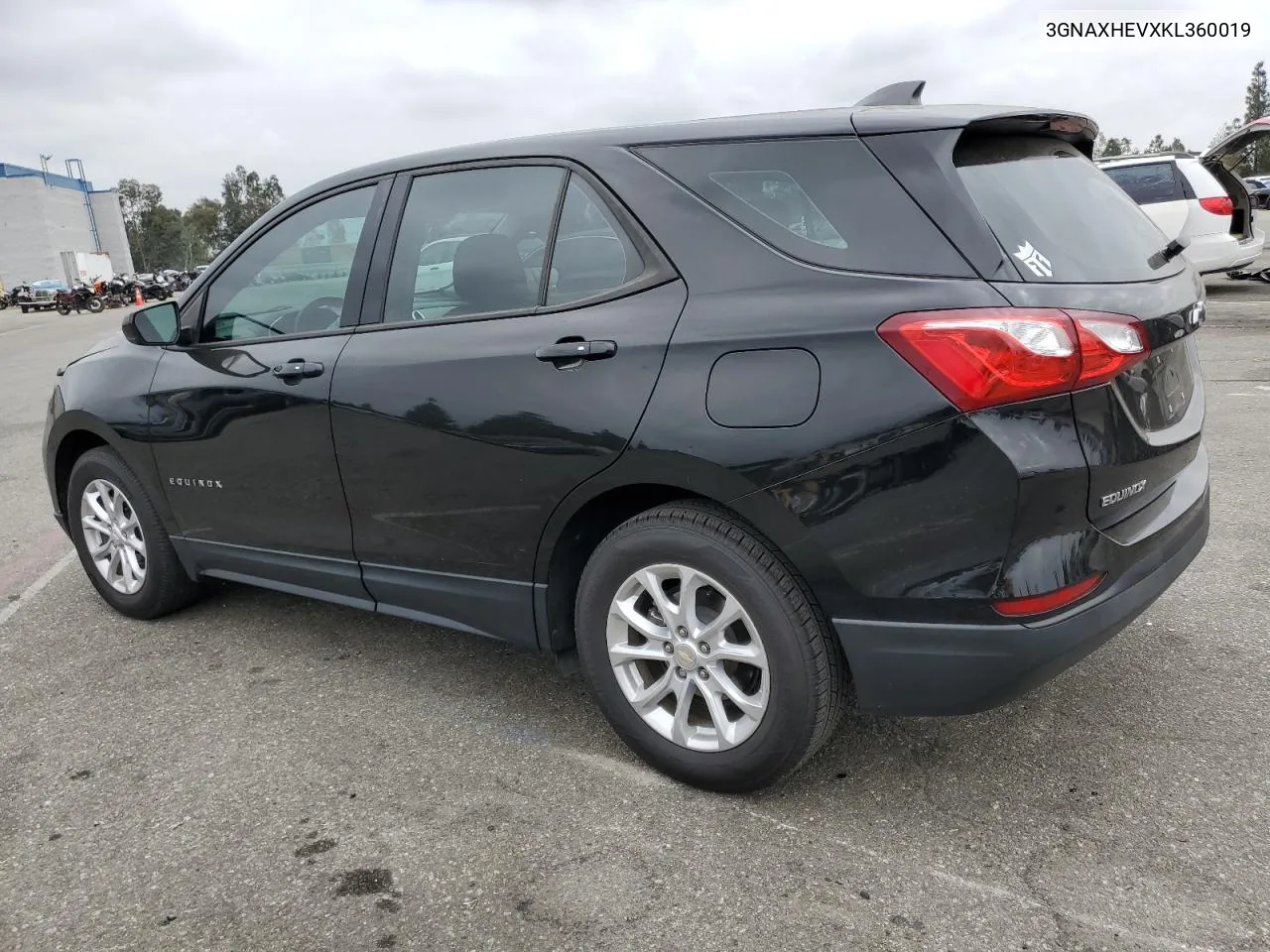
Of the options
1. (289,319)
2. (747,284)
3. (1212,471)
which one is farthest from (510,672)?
(1212,471)

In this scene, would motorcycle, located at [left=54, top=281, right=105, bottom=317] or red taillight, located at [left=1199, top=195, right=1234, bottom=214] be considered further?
motorcycle, located at [left=54, top=281, right=105, bottom=317]

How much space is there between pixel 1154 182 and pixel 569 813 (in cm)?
1239

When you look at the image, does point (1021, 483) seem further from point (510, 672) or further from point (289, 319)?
point (289, 319)

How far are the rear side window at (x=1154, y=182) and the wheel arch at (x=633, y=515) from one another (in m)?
11.6

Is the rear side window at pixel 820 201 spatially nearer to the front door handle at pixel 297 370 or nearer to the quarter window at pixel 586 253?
the quarter window at pixel 586 253

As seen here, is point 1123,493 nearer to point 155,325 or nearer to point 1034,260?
point 1034,260

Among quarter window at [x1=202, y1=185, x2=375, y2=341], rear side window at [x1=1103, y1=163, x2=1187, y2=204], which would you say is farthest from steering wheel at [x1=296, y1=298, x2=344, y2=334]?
rear side window at [x1=1103, y1=163, x2=1187, y2=204]

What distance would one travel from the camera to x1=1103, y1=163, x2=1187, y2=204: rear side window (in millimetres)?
12250

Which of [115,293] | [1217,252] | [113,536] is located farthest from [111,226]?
[113,536]

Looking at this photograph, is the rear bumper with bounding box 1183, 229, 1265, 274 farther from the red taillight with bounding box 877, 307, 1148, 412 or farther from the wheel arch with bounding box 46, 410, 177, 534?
the wheel arch with bounding box 46, 410, 177, 534

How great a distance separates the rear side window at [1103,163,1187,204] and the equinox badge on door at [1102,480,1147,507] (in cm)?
1131

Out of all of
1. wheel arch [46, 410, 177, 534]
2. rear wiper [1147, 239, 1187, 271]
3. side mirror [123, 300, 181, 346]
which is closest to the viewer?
rear wiper [1147, 239, 1187, 271]

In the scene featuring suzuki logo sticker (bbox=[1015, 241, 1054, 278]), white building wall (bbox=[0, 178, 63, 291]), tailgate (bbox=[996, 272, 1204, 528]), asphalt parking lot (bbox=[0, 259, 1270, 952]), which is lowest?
asphalt parking lot (bbox=[0, 259, 1270, 952])

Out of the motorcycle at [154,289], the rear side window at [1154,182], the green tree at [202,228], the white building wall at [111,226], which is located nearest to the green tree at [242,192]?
the green tree at [202,228]
